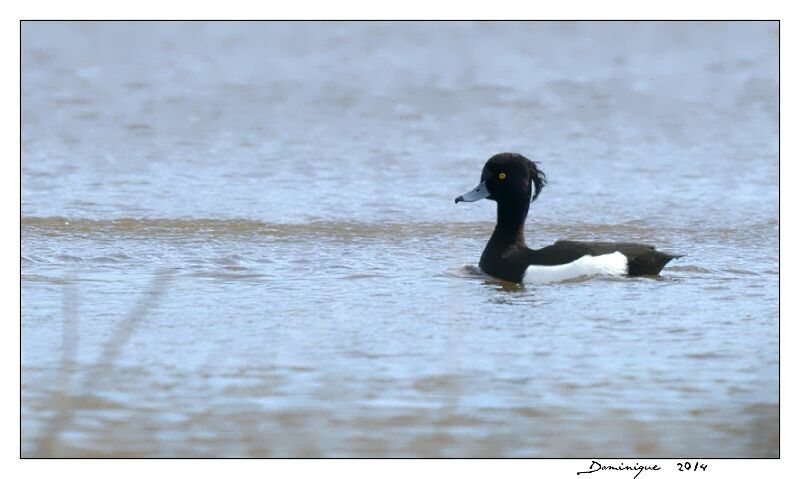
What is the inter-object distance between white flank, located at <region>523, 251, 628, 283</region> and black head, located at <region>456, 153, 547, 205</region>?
0.88 metres

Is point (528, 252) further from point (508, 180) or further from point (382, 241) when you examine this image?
point (382, 241)

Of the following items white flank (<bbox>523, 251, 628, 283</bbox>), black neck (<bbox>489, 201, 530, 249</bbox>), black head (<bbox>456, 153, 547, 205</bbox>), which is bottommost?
white flank (<bbox>523, 251, 628, 283</bbox>)

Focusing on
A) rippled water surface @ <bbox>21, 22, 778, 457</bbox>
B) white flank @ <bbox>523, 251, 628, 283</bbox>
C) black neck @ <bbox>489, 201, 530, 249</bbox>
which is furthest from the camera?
black neck @ <bbox>489, 201, 530, 249</bbox>

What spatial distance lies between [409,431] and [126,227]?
21.6ft

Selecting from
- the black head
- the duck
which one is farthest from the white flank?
the black head

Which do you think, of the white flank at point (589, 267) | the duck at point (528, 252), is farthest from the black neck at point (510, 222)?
the white flank at point (589, 267)

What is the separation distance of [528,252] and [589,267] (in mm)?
579

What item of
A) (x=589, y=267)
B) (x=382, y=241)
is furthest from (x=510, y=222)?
(x=382, y=241)

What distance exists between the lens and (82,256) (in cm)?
1073

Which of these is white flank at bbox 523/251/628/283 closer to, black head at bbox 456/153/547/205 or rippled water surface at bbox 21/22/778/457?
rippled water surface at bbox 21/22/778/457

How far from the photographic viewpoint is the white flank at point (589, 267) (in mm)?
9883

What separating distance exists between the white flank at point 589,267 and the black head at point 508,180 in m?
0.88

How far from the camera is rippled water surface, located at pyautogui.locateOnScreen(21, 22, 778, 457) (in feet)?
20.7

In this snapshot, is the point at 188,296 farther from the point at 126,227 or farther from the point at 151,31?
the point at 151,31
